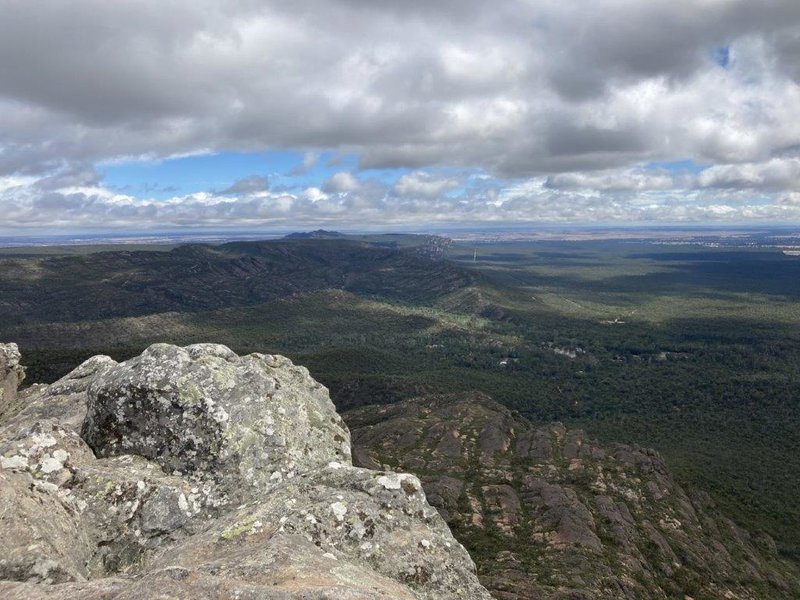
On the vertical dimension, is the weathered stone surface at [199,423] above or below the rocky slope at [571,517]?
above

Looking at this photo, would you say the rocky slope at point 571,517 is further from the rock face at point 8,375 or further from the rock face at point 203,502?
the rock face at point 8,375

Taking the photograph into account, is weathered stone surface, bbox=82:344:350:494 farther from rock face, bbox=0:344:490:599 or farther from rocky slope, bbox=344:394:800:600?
rocky slope, bbox=344:394:800:600

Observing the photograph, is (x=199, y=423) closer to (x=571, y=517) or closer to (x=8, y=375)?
(x=8, y=375)

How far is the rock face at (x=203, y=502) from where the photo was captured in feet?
41.9

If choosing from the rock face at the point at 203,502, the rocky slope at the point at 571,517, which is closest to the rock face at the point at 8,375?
the rock face at the point at 203,502

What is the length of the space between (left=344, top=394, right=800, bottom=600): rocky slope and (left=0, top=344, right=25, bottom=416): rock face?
4645 cm

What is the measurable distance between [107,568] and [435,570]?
11.8 metres

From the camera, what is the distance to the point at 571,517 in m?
78.1

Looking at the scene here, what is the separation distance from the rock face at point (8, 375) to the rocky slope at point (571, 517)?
152 ft

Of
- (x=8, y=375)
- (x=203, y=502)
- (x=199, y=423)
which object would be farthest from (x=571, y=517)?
(x=8, y=375)

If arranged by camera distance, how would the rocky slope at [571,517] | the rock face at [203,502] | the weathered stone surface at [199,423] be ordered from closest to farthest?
the rock face at [203,502], the weathered stone surface at [199,423], the rocky slope at [571,517]

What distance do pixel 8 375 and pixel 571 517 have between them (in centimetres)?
7839

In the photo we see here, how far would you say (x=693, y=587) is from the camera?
70250 mm

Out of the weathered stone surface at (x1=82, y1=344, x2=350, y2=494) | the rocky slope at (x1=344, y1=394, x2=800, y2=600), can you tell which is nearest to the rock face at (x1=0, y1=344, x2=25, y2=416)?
the weathered stone surface at (x1=82, y1=344, x2=350, y2=494)
